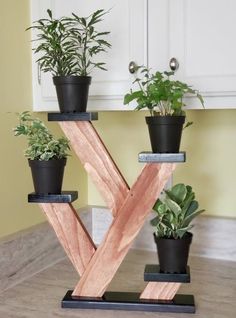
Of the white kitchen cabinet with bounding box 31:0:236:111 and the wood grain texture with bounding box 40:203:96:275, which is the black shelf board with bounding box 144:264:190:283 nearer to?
the wood grain texture with bounding box 40:203:96:275

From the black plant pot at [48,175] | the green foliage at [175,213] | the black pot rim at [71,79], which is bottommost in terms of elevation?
the green foliage at [175,213]

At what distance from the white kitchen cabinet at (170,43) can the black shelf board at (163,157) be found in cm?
22

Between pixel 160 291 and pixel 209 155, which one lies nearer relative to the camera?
pixel 160 291

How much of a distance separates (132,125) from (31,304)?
2.50 feet

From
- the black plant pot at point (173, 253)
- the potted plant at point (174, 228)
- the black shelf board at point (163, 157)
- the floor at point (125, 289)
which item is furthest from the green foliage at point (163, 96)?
the floor at point (125, 289)

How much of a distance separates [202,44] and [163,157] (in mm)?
346

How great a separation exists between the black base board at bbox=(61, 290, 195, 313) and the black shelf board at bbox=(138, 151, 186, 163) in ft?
1.24

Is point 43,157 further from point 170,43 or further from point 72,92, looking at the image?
point 170,43

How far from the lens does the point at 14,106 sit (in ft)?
4.51

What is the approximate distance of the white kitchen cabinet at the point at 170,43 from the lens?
1.17 m

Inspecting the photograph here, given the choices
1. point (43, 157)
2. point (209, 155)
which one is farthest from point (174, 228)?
point (209, 155)

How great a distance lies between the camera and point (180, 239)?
1.11 meters

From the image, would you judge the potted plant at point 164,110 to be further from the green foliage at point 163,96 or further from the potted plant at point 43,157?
the potted plant at point 43,157

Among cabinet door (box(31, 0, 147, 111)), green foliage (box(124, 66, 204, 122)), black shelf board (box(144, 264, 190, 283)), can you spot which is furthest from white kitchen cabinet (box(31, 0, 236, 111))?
black shelf board (box(144, 264, 190, 283))
